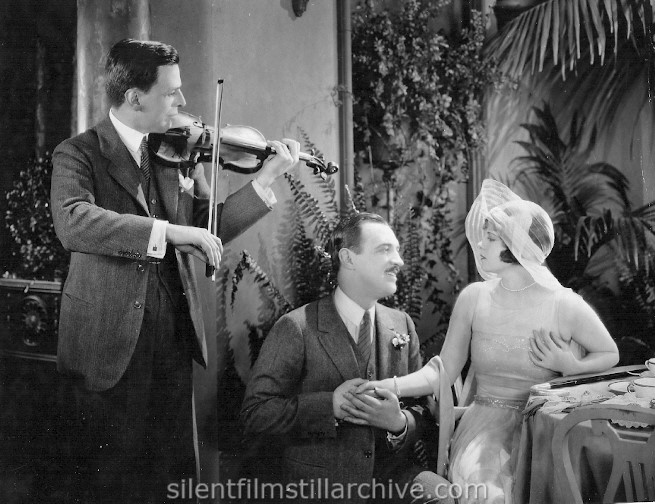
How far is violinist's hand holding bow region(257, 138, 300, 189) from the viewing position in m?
2.90

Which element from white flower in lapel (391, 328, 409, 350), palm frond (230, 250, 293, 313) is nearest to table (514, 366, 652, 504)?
white flower in lapel (391, 328, 409, 350)

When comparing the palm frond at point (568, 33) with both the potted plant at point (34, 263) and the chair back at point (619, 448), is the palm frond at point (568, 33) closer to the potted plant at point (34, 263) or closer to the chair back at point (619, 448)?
the chair back at point (619, 448)

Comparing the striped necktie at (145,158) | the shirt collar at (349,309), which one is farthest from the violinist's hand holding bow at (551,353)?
the striped necktie at (145,158)

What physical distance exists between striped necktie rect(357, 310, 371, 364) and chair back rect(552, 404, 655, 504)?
35.3 inches

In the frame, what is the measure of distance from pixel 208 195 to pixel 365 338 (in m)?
0.85

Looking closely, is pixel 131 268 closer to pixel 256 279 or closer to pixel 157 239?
pixel 157 239

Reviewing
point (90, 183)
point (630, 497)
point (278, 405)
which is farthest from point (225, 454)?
point (630, 497)

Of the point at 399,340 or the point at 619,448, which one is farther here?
the point at 399,340

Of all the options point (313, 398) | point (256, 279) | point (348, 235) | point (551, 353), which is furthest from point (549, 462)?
point (256, 279)

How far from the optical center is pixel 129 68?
2777 mm

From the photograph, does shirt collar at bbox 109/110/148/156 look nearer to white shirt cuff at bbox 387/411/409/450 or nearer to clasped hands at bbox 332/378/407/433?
clasped hands at bbox 332/378/407/433

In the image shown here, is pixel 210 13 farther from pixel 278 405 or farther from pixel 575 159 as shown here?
pixel 575 159

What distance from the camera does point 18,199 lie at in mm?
2895

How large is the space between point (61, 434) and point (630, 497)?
6.64ft
